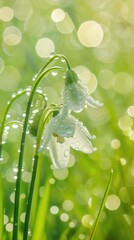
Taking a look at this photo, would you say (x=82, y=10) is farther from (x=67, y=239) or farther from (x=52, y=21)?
(x=67, y=239)

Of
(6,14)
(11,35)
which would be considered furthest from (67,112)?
(6,14)

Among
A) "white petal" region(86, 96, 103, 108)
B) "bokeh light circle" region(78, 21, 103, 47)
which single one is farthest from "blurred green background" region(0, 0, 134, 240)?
"white petal" region(86, 96, 103, 108)

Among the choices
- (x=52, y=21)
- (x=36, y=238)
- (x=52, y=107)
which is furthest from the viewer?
(x=52, y=21)

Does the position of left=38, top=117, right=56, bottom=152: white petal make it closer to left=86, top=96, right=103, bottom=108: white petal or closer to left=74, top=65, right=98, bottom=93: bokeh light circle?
left=86, top=96, right=103, bottom=108: white petal

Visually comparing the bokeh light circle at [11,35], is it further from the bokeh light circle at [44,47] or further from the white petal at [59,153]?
the white petal at [59,153]

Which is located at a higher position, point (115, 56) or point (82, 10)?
point (82, 10)

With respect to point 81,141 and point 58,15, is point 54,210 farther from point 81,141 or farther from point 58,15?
point 58,15

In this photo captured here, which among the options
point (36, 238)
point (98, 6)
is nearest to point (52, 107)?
point (36, 238)
